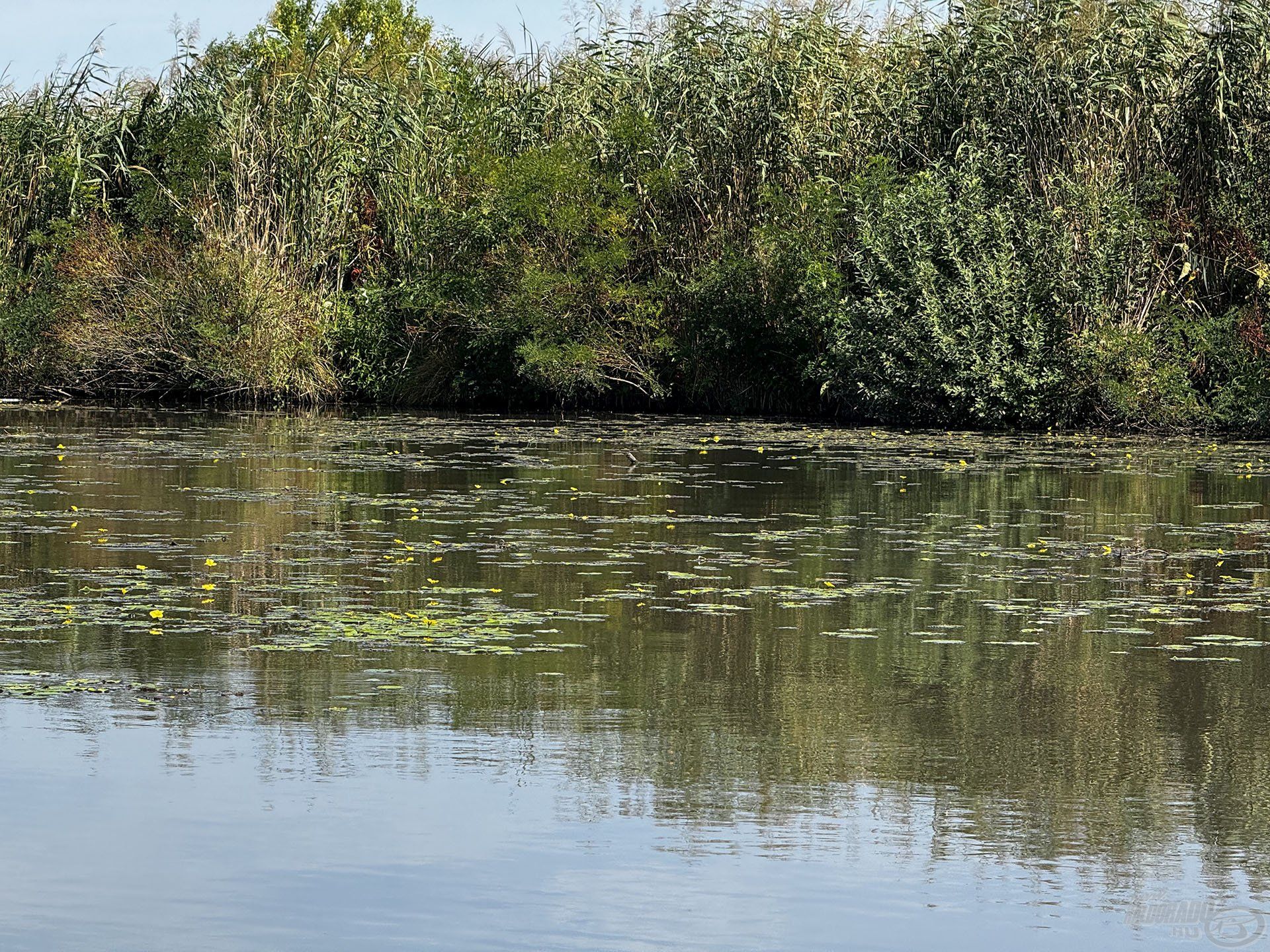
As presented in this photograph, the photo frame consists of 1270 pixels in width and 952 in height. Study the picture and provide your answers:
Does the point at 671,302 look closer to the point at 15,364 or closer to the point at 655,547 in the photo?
the point at 15,364

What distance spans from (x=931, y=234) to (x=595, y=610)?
1420 cm

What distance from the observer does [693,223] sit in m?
25.1

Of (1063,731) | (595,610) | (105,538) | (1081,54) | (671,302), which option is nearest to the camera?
(1063,731)

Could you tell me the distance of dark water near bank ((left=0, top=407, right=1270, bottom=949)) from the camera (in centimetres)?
490

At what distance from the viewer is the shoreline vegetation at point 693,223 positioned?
72.0 feet

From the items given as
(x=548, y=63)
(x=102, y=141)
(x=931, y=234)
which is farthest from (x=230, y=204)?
(x=931, y=234)

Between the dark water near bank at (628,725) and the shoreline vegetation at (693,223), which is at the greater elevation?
the shoreline vegetation at (693,223)

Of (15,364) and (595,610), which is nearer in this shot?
(595,610)

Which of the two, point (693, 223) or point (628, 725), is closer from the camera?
point (628, 725)

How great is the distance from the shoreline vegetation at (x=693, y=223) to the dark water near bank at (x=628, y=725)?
28.3 ft

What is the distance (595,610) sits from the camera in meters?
9.28

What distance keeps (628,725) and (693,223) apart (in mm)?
18824

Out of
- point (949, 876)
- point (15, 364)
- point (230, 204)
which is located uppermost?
point (230, 204)

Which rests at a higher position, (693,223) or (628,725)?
(693,223)
